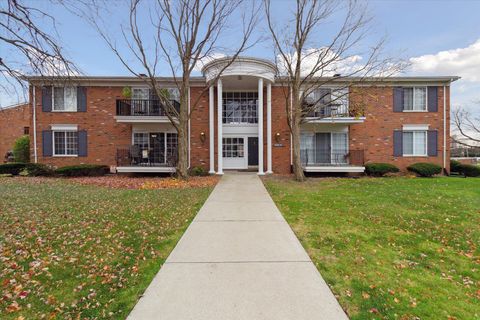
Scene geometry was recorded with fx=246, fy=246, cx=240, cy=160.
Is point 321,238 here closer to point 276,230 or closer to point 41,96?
point 276,230

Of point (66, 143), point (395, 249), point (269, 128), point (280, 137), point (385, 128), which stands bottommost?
point (395, 249)

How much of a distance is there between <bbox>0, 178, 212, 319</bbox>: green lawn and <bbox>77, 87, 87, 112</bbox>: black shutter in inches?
342

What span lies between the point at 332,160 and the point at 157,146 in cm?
1118

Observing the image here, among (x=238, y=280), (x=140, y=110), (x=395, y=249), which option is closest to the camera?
(x=238, y=280)

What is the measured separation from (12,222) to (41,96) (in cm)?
1300

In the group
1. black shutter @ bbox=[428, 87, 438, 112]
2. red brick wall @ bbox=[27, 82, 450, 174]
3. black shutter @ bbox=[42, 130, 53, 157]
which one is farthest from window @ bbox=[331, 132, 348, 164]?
black shutter @ bbox=[42, 130, 53, 157]

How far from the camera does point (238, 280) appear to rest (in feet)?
10.6

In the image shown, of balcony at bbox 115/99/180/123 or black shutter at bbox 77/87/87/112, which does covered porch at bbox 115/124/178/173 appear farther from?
black shutter at bbox 77/87/87/112

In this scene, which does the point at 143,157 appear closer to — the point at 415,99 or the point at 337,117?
the point at 337,117

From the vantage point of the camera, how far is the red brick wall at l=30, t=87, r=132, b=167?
15.2 m

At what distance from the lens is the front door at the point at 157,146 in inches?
611

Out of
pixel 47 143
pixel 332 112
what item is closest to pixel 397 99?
pixel 332 112

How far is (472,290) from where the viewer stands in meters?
3.17

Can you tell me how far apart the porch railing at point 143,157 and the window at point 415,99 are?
14.8m
